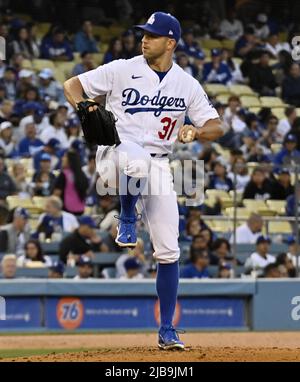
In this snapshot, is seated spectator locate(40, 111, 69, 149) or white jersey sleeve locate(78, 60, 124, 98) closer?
white jersey sleeve locate(78, 60, 124, 98)

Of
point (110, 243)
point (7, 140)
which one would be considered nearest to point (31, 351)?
point (110, 243)

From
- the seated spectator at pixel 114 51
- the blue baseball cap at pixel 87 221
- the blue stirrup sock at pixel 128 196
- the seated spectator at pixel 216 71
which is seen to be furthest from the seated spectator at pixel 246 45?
the blue stirrup sock at pixel 128 196

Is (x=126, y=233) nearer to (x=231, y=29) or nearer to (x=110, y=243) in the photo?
(x=110, y=243)

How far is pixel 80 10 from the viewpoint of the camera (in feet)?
63.8

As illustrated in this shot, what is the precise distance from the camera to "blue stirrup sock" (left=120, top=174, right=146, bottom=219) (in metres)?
7.55

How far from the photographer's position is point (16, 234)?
41.1 ft

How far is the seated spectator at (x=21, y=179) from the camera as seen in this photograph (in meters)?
13.3

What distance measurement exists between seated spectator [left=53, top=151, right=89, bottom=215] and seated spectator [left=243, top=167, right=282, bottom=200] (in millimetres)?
2061

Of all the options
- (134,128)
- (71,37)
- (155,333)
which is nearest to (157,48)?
(134,128)

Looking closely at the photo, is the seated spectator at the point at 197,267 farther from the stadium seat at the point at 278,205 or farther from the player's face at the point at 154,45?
→ the player's face at the point at 154,45

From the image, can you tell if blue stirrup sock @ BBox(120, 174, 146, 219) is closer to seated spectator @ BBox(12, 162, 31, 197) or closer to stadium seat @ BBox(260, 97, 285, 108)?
seated spectator @ BBox(12, 162, 31, 197)

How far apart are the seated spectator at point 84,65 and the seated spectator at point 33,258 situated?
4496mm

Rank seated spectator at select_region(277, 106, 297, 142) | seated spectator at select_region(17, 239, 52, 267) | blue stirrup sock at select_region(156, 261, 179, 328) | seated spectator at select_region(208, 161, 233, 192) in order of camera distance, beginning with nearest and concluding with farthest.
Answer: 1. blue stirrup sock at select_region(156, 261, 179, 328)
2. seated spectator at select_region(17, 239, 52, 267)
3. seated spectator at select_region(208, 161, 233, 192)
4. seated spectator at select_region(277, 106, 297, 142)

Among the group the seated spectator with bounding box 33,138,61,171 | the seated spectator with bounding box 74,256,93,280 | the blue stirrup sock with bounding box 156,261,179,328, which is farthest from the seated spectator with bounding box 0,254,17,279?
the blue stirrup sock with bounding box 156,261,179,328
